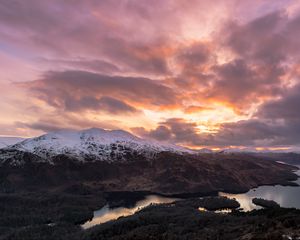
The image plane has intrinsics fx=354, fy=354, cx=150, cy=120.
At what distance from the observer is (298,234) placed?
148125mm

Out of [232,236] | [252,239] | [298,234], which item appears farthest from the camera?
[232,236]

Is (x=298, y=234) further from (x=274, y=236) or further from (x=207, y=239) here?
(x=207, y=239)

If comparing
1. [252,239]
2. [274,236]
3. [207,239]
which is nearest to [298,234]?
[274,236]

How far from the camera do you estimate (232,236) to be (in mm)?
189375

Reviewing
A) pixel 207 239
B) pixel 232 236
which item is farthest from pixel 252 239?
pixel 207 239

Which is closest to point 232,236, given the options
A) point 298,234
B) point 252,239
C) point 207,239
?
point 207,239

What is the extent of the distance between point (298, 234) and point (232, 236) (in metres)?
47.3

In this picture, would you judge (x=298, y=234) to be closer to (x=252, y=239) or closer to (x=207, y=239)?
(x=252, y=239)

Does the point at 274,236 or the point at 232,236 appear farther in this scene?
the point at 232,236

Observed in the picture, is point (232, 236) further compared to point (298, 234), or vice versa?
point (232, 236)

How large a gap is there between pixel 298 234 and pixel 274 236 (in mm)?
9676

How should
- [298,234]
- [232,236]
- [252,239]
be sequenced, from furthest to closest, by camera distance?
1. [232,236]
2. [252,239]
3. [298,234]

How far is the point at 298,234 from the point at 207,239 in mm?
62773

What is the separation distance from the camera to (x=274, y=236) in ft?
492
